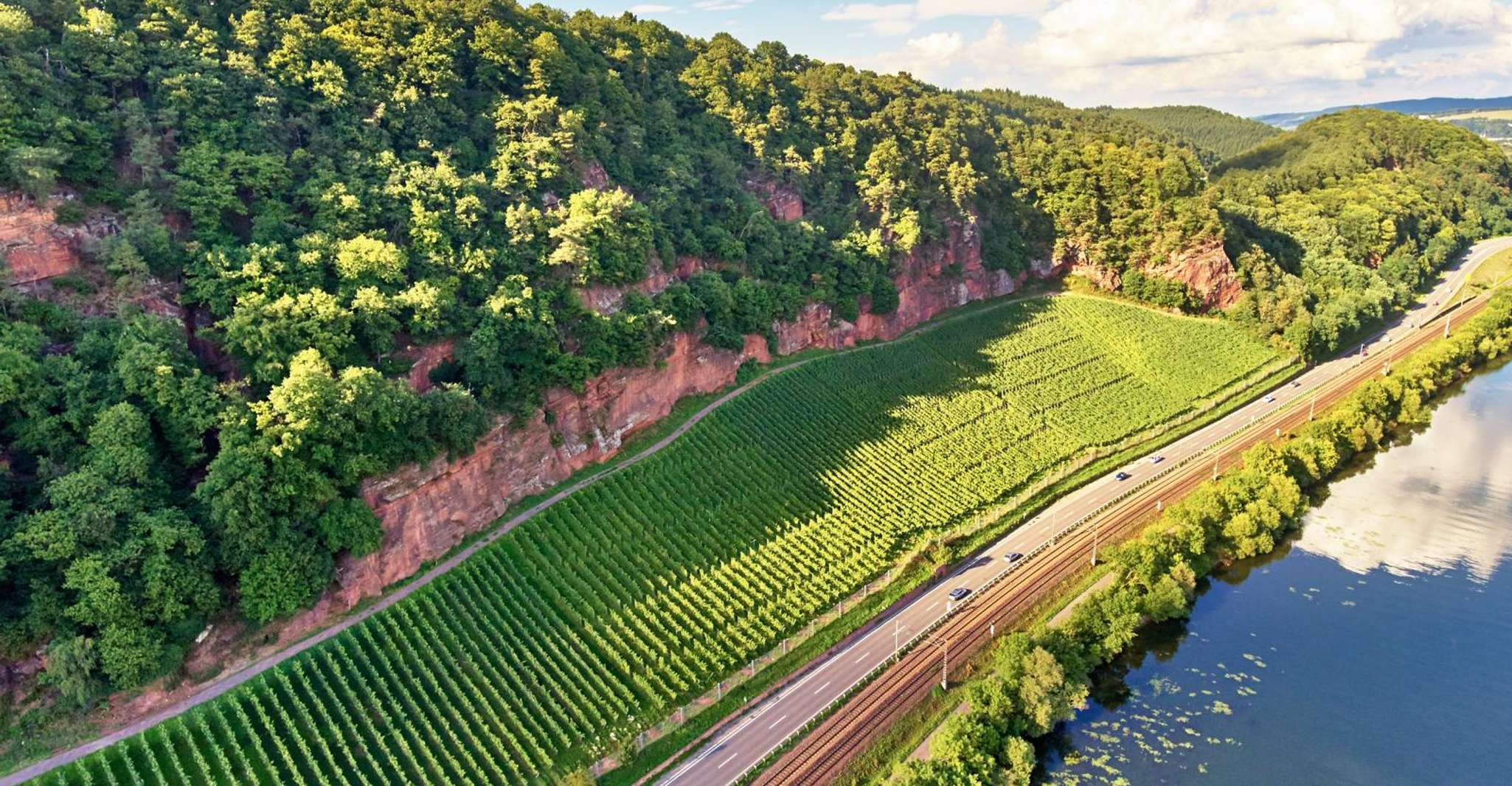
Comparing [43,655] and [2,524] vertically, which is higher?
[2,524]

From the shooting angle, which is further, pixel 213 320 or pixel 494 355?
pixel 494 355

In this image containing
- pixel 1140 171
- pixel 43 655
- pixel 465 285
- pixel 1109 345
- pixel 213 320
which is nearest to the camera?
pixel 43 655

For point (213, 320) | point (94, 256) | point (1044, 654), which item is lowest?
point (1044, 654)

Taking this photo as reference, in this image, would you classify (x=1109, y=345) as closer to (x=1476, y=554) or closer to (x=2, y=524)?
(x=1476, y=554)

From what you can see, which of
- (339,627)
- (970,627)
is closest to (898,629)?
(970,627)

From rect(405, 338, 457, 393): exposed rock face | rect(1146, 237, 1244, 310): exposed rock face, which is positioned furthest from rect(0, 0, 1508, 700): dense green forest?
rect(1146, 237, 1244, 310): exposed rock face

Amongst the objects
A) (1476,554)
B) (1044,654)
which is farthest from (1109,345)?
(1044,654)

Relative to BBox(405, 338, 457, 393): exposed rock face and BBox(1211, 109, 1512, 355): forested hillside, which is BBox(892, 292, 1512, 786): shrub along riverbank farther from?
BBox(405, 338, 457, 393): exposed rock face
